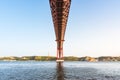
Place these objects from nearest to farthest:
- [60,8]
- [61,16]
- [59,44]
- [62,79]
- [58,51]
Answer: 1. [62,79]
2. [60,8]
3. [61,16]
4. [59,44]
5. [58,51]

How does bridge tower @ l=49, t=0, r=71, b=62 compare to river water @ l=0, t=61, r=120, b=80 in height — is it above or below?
above

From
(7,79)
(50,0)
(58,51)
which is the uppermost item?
(50,0)

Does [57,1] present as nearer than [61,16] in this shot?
Yes

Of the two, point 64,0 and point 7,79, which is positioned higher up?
point 64,0

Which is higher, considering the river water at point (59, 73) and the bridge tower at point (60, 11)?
the bridge tower at point (60, 11)

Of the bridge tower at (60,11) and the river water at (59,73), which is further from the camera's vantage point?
the bridge tower at (60,11)

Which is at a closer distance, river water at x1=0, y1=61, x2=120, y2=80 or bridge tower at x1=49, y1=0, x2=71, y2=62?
river water at x1=0, y1=61, x2=120, y2=80

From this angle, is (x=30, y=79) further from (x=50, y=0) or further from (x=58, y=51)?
(x=58, y=51)

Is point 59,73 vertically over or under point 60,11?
under

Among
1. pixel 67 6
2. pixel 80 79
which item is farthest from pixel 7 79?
pixel 67 6

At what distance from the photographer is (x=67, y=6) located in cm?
4362

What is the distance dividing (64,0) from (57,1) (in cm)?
128

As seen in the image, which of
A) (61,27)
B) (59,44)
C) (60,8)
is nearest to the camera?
(60,8)

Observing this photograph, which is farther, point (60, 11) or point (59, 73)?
point (60, 11)
